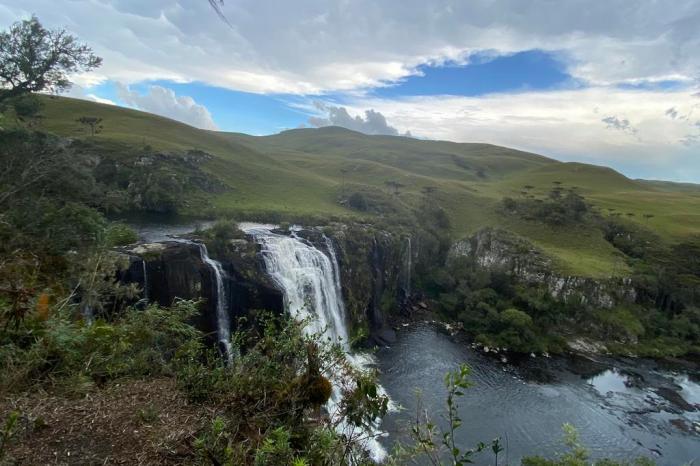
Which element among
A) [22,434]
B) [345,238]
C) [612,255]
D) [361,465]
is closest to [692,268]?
[612,255]

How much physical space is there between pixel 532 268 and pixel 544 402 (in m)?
25.8

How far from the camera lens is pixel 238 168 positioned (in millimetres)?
73500

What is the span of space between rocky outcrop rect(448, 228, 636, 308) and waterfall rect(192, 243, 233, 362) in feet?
134

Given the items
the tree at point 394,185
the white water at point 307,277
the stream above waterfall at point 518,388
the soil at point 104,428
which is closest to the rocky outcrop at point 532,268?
the stream above waterfall at point 518,388

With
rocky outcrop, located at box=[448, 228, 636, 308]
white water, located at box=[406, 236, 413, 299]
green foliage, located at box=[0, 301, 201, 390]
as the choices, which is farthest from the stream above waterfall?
green foliage, located at box=[0, 301, 201, 390]

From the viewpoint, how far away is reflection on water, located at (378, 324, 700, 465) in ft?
89.8

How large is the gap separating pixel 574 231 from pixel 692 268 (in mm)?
16652

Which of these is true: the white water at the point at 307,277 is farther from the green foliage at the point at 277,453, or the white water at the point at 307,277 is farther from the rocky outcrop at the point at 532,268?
the rocky outcrop at the point at 532,268

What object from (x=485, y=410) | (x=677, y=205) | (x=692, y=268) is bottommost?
(x=485, y=410)

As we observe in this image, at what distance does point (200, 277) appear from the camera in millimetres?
28406

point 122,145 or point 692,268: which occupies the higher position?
point 122,145

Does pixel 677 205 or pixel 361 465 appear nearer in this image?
pixel 361 465

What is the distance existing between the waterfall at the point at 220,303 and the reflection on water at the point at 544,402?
12.8 meters

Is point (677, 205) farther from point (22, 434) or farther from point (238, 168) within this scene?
point (22, 434)
